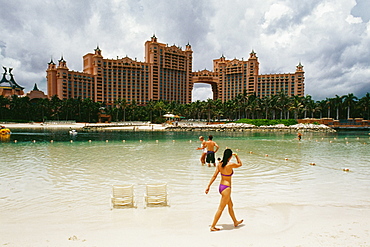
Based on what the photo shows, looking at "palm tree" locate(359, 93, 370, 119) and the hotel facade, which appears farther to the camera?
the hotel facade

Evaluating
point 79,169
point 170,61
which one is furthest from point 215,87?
point 79,169

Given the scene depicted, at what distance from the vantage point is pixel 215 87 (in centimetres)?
17125

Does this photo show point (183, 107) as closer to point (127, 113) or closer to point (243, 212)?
point (127, 113)

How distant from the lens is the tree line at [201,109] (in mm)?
86812

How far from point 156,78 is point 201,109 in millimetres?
58351

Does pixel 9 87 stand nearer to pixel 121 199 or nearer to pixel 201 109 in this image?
pixel 201 109

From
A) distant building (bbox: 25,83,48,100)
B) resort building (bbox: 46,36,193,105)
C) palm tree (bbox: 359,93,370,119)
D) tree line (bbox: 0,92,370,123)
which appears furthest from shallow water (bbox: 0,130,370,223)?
resort building (bbox: 46,36,193,105)

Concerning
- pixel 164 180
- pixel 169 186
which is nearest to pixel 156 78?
pixel 164 180

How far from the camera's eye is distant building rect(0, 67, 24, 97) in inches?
4476

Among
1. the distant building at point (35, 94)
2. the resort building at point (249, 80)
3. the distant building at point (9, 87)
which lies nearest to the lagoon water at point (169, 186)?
the distant building at point (35, 94)

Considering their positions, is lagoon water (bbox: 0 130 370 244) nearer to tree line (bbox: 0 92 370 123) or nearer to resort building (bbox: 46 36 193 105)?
tree line (bbox: 0 92 370 123)

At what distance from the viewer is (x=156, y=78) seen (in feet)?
474

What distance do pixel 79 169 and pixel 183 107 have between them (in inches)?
3461

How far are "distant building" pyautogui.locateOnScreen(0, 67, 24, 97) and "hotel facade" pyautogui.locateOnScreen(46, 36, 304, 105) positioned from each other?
12.8 metres
